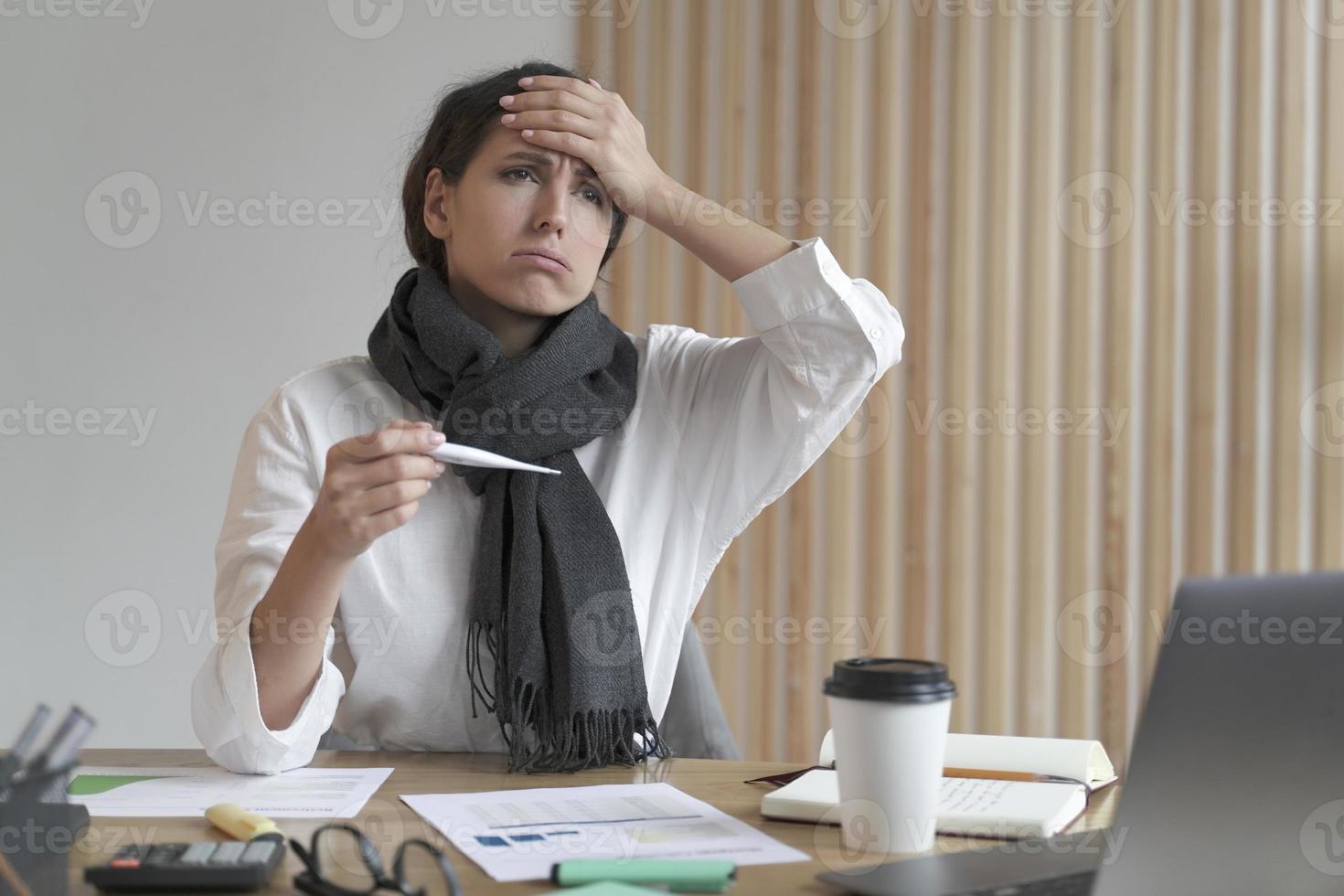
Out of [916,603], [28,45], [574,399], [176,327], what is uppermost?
[28,45]

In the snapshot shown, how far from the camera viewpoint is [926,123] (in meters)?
2.88

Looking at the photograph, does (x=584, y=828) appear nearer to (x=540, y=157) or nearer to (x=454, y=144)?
(x=540, y=157)

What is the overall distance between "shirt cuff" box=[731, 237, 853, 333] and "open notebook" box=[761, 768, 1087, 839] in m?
0.65

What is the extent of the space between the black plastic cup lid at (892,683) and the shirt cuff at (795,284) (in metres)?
0.73

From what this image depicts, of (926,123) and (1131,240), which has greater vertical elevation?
(926,123)

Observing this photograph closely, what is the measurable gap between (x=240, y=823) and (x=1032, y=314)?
2.28 meters

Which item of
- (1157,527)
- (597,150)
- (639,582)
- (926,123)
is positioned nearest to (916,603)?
(1157,527)

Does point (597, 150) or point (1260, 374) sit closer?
point (597, 150)

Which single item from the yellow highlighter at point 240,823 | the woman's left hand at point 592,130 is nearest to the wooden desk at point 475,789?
the yellow highlighter at point 240,823

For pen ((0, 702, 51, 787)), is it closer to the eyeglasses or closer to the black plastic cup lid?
the eyeglasses

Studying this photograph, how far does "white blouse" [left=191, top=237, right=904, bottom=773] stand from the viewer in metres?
1.50

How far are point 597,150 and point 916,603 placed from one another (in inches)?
63.5

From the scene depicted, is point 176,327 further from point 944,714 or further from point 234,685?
point 944,714

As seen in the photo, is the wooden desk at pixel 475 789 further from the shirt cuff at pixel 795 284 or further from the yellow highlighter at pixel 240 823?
the shirt cuff at pixel 795 284
